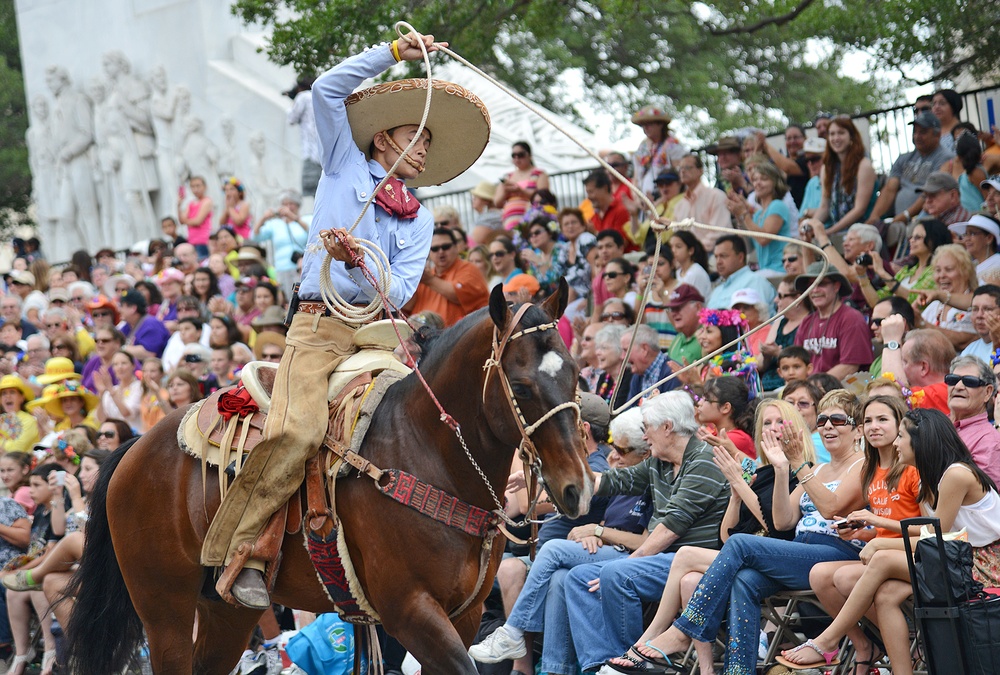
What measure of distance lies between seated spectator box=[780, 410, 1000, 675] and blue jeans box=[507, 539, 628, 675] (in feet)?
5.03

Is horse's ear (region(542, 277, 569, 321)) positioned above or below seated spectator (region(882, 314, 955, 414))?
above

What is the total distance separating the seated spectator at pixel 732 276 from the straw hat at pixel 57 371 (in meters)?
7.15

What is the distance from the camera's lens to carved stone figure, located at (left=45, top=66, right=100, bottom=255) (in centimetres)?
2623

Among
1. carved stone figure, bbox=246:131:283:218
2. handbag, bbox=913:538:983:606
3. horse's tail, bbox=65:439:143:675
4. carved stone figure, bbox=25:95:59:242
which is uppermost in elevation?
carved stone figure, bbox=25:95:59:242

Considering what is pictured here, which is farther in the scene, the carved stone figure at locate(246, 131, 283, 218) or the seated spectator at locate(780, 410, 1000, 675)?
the carved stone figure at locate(246, 131, 283, 218)

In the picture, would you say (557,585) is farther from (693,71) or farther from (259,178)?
(693,71)

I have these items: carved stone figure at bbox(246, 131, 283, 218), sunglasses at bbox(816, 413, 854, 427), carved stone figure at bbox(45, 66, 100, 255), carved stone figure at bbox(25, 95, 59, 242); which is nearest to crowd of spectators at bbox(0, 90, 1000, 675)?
sunglasses at bbox(816, 413, 854, 427)

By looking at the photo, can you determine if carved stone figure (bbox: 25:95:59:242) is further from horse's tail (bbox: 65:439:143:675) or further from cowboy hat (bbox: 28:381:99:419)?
horse's tail (bbox: 65:439:143:675)

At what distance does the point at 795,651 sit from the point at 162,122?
20691 mm

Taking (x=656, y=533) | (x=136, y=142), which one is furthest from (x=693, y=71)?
(x=656, y=533)

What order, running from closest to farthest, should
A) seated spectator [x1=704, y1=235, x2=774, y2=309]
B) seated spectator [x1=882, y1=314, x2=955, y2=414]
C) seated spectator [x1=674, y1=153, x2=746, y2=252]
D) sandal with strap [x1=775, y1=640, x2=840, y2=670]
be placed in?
1. sandal with strap [x1=775, y1=640, x2=840, y2=670]
2. seated spectator [x1=882, y1=314, x2=955, y2=414]
3. seated spectator [x1=704, y1=235, x2=774, y2=309]
4. seated spectator [x1=674, y1=153, x2=746, y2=252]

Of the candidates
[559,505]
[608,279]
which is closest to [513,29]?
[608,279]

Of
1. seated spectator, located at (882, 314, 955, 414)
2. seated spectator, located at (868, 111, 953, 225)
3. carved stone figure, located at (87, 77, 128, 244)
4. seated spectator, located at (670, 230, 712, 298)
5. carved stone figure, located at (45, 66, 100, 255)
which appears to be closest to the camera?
seated spectator, located at (882, 314, 955, 414)

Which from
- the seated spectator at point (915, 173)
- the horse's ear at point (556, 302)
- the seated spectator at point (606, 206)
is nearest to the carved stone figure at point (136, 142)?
the seated spectator at point (606, 206)
